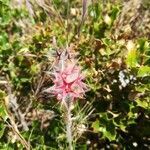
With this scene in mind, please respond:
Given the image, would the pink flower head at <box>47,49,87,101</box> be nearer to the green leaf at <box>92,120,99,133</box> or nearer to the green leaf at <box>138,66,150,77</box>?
the green leaf at <box>138,66,150,77</box>

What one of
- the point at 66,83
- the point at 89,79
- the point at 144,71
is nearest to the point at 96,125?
the point at 89,79

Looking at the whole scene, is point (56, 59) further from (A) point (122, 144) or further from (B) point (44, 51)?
(A) point (122, 144)

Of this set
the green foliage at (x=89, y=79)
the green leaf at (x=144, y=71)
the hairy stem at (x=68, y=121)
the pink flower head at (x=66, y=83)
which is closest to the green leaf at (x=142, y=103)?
the green foliage at (x=89, y=79)

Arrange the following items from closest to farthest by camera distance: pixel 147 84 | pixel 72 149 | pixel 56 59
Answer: pixel 56 59, pixel 72 149, pixel 147 84

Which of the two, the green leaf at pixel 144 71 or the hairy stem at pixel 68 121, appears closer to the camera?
the hairy stem at pixel 68 121

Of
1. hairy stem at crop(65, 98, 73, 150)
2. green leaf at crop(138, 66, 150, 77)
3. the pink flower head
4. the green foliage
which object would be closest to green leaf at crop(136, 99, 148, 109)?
the green foliage

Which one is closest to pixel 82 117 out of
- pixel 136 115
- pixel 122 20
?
pixel 136 115

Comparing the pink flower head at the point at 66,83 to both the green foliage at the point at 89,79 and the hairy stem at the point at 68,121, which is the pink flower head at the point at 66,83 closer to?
the hairy stem at the point at 68,121
